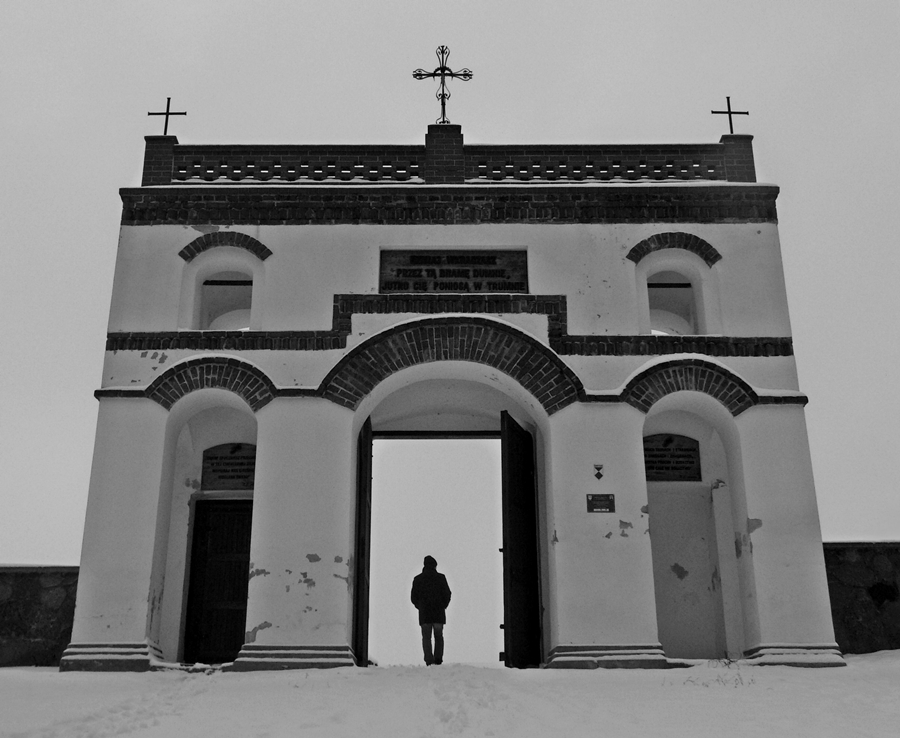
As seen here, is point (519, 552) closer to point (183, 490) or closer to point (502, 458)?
point (502, 458)

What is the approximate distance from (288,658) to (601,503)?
13.0 ft

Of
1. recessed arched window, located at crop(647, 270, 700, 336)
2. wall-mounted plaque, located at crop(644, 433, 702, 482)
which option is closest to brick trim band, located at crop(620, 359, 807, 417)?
wall-mounted plaque, located at crop(644, 433, 702, 482)

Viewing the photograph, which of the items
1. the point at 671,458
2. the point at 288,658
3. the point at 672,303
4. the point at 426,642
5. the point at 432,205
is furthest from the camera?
the point at 672,303

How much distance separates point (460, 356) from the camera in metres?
12.9

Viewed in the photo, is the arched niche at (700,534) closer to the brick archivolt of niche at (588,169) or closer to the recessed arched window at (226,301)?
the brick archivolt of niche at (588,169)

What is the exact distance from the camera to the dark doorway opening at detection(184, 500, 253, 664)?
13320 mm

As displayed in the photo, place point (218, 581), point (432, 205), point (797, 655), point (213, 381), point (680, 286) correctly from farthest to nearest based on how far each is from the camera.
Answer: point (680, 286)
point (432, 205)
point (218, 581)
point (213, 381)
point (797, 655)

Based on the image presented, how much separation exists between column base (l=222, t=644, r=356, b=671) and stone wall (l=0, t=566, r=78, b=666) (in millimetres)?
2587

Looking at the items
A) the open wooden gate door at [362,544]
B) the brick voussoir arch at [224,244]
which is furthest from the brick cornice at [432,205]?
the open wooden gate door at [362,544]

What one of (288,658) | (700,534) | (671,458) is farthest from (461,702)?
Answer: (671,458)

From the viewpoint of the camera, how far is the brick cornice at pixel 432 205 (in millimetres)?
13812

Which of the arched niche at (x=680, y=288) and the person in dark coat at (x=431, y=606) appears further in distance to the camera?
the arched niche at (x=680, y=288)

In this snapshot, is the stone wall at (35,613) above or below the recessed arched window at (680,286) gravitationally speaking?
below

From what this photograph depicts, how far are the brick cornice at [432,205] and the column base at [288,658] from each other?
5.42 metres
